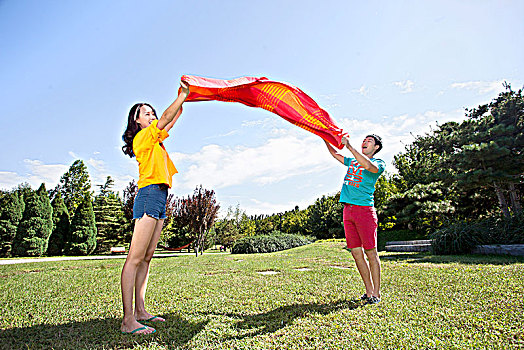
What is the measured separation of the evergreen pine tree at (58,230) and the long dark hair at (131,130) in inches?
771

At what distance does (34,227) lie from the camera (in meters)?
16.8

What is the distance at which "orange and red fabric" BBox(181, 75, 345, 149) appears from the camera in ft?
10.3

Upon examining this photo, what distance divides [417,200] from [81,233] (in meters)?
19.2

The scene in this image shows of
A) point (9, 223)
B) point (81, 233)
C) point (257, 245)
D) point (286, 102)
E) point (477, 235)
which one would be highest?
point (286, 102)

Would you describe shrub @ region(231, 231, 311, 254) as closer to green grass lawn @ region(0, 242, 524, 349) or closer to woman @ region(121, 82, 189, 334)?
green grass lawn @ region(0, 242, 524, 349)

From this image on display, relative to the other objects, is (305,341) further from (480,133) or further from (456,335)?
(480,133)

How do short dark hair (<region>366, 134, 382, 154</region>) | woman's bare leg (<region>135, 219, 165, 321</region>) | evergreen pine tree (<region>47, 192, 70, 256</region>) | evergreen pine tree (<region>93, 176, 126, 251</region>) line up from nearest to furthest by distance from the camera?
woman's bare leg (<region>135, 219, 165, 321</region>) → short dark hair (<region>366, 134, 382, 154</region>) → evergreen pine tree (<region>47, 192, 70, 256</region>) → evergreen pine tree (<region>93, 176, 126, 251</region>)

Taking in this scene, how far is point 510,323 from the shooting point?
236 cm

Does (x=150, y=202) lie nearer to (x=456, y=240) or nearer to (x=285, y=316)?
(x=285, y=316)

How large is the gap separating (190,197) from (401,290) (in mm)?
14172

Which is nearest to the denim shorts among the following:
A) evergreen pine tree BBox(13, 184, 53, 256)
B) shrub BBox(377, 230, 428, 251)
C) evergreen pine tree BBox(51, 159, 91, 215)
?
shrub BBox(377, 230, 428, 251)

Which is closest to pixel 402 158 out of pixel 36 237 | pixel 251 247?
pixel 251 247

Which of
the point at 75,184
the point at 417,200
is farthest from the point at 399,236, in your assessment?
the point at 75,184

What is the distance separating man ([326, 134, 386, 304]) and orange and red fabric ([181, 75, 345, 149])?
0.98ft
